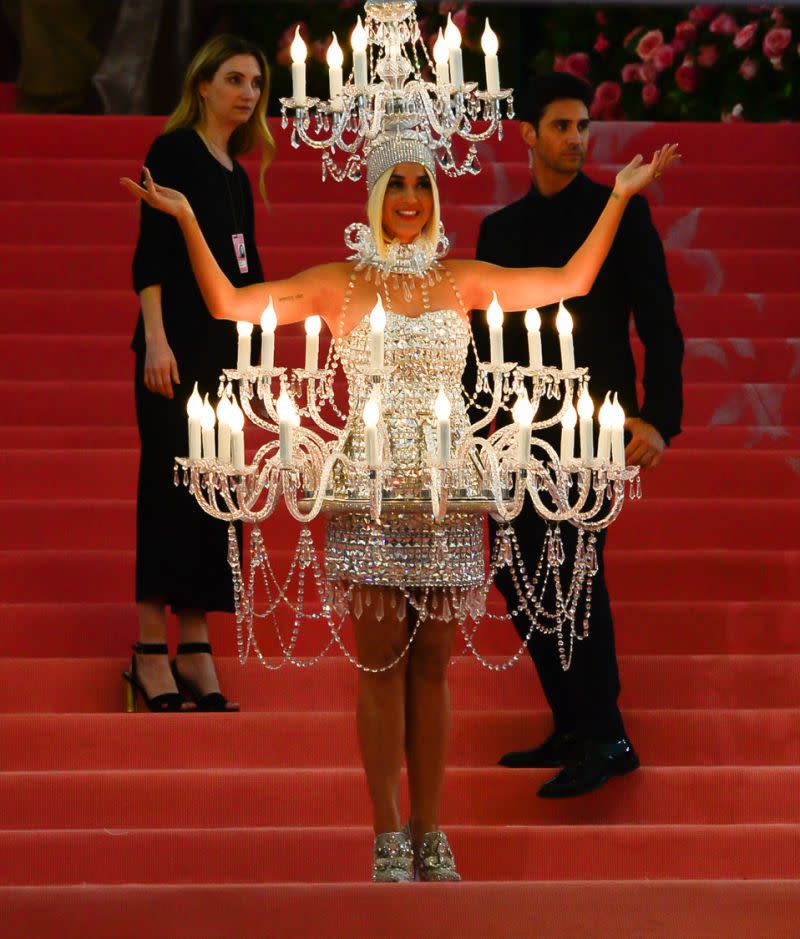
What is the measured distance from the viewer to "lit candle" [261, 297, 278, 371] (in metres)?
4.21

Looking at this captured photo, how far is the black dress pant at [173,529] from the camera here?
5.61 meters

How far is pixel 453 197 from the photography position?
8195 millimetres

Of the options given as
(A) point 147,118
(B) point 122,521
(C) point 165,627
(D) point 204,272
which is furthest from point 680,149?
(D) point 204,272

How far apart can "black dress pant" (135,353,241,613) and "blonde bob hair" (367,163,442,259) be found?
1.23 meters

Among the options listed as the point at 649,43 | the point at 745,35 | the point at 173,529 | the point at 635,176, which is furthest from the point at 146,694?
the point at 649,43

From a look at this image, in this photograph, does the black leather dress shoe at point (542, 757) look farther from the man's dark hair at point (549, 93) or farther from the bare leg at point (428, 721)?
the man's dark hair at point (549, 93)

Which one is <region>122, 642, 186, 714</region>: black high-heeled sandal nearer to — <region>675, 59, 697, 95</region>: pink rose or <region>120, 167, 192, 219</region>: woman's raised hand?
<region>120, 167, 192, 219</region>: woman's raised hand

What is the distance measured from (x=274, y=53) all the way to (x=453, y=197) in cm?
254

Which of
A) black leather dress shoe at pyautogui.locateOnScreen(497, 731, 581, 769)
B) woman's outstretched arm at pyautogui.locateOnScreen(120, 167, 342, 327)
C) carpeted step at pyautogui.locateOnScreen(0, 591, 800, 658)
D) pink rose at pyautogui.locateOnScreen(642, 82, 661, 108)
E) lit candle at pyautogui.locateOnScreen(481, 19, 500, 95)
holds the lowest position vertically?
black leather dress shoe at pyautogui.locateOnScreen(497, 731, 581, 769)

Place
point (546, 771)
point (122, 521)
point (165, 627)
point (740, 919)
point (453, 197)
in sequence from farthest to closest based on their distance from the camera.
→ 1. point (453, 197)
2. point (122, 521)
3. point (165, 627)
4. point (546, 771)
5. point (740, 919)

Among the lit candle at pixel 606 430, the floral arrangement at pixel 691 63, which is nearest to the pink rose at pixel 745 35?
the floral arrangement at pixel 691 63

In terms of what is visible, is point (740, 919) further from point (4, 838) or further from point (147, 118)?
point (147, 118)

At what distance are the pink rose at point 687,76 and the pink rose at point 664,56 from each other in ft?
0.24

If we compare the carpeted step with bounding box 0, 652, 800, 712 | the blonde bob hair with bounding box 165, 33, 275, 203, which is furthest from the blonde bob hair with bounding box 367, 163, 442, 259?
the carpeted step with bounding box 0, 652, 800, 712
